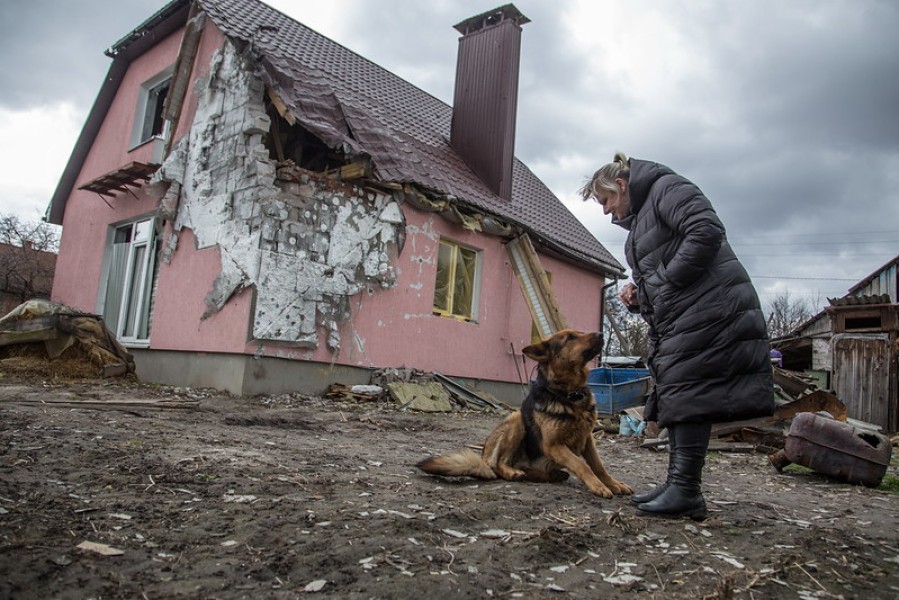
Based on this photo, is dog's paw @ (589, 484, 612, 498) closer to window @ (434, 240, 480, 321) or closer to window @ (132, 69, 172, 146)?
Answer: window @ (434, 240, 480, 321)

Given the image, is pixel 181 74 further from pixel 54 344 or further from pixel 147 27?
pixel 54 344

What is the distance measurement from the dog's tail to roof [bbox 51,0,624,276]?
593cm

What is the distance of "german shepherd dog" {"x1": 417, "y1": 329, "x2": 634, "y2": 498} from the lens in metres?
3.97

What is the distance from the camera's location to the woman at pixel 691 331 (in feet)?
9.77

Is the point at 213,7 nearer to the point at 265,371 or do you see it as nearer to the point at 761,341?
the point at 265,371

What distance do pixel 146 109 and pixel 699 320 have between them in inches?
495

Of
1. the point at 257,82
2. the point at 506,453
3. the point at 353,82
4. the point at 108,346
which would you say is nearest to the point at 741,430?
the point at 506,453

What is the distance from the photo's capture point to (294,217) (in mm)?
8711

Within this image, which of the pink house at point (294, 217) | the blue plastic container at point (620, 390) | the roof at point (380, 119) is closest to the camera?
the pink house at point (294, 217)

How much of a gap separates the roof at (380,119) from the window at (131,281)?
383 centimetres

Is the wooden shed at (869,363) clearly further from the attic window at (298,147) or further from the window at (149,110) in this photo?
the window at (149,110)

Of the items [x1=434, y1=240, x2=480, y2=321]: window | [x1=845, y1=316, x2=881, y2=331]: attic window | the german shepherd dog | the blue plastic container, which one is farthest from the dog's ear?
[x1=845, y1=316, x2=881, y2=331]: attic window

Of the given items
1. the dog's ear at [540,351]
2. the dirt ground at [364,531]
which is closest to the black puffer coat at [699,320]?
the dirt ground at [364,531]

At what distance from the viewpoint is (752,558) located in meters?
2.63
